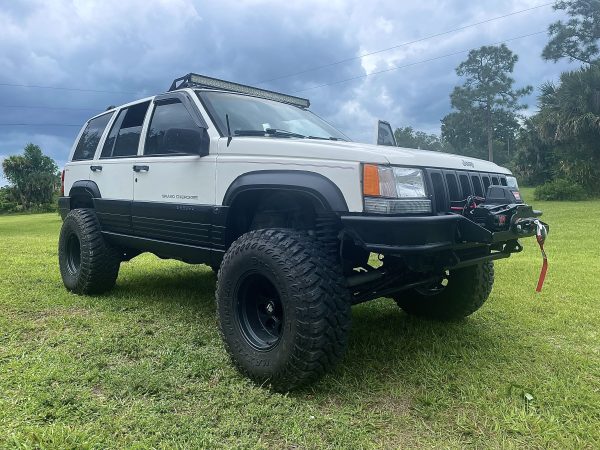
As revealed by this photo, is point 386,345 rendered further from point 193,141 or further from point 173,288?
point 173,288

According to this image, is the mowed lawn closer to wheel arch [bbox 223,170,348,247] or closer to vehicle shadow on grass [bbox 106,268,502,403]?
vehicle shadow on grass [bbox 106,268,502,403]

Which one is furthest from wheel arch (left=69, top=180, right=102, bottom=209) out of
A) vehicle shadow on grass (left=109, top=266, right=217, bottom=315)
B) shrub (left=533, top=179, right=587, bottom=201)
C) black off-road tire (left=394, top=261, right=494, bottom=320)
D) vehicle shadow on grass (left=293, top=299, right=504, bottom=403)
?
shrub (left=533, top=179, right=587, bottom=201)

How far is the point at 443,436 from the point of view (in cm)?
239

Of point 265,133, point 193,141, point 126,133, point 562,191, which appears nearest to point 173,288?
point 126,133

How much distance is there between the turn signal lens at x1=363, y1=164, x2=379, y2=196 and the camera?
266 centimetres

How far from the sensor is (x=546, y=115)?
2402cm

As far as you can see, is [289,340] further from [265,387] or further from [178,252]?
[178,252]

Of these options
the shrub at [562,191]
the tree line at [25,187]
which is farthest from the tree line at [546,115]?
the tree line at [25,187]

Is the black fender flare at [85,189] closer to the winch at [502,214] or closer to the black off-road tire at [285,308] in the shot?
the black off-road tire at [285,308]

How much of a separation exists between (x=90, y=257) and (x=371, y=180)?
3.39m

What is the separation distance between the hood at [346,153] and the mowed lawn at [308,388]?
1.36m

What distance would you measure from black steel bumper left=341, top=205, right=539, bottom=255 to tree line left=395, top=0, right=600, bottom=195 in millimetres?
4536

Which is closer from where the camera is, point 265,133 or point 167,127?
point 265,133

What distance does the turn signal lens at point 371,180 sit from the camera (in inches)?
105
